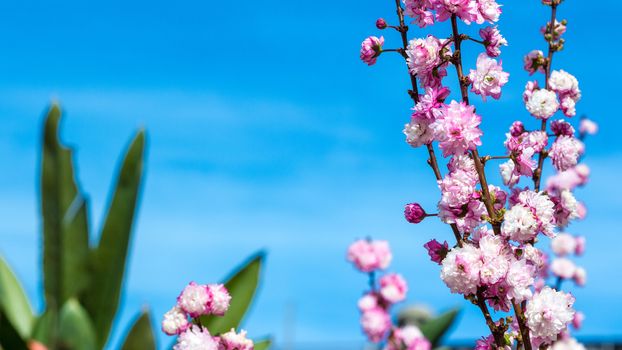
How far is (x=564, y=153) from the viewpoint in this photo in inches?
90.0

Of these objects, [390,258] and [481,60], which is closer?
[481,60]

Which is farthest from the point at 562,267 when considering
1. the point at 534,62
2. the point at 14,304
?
the point at 14,304

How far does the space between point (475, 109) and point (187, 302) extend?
3.00ft

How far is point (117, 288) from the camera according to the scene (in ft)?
10.9

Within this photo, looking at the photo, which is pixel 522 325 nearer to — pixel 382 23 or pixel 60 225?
pixel 382 23

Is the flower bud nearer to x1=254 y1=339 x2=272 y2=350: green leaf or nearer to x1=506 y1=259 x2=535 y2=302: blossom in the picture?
x1=506 y1=259 x2=535 y2=302: blossom

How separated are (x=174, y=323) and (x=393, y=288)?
233 centimetres

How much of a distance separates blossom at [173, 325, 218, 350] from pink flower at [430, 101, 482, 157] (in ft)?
2.63

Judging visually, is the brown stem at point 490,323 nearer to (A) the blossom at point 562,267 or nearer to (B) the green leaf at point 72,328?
(B) the green leaf at point 72,328

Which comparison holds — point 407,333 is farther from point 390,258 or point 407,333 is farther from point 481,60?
point 481,60

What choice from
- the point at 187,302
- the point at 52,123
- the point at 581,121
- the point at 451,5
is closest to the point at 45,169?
the point at 52,123

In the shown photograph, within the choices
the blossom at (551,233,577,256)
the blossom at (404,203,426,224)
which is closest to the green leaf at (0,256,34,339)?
the blossom at (404,203,426,224)

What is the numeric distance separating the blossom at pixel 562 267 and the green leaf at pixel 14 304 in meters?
3.17

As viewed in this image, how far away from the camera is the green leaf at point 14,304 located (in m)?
3.16
